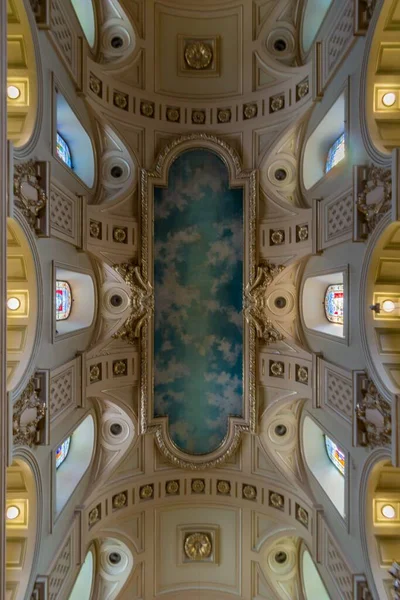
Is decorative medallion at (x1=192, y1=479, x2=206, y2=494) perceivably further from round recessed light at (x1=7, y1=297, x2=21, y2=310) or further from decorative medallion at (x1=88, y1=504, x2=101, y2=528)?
round recessed light at (x1=7, y1=297, x2=21, y2=310)

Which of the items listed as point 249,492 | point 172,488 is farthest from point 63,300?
point 249,492

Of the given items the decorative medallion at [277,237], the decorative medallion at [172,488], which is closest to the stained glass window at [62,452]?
the decorative medallion at [172,488]

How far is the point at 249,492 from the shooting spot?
1310 cm

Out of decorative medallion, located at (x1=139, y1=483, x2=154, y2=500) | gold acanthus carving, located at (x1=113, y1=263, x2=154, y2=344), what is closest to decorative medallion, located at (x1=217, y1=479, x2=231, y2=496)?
decorative medallion, located at (x1=139, y1=483, x2=154, y2=500)

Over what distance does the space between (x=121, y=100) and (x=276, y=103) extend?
4.39 m

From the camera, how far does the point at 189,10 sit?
1197 cm

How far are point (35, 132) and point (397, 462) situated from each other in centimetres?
888

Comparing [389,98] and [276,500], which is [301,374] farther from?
[389,98]

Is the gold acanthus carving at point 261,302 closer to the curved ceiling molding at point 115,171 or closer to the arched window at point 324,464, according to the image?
the arched window at point 324,464

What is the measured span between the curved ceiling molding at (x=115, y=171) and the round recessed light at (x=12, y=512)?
780 centimetres

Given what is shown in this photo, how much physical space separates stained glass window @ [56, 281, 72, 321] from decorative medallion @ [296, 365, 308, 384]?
650 centimetres

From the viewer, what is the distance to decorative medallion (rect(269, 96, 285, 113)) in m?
11.8

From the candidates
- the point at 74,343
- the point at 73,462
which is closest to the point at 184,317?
the point at 74,343

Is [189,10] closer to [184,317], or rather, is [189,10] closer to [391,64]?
[391,64]
